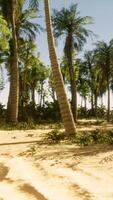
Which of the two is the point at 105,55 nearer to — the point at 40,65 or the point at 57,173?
the point at 40,65

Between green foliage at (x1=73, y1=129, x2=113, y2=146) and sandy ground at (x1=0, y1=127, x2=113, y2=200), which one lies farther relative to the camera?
green foliage at (x1=73, y1=129, x2=113, y2=146)

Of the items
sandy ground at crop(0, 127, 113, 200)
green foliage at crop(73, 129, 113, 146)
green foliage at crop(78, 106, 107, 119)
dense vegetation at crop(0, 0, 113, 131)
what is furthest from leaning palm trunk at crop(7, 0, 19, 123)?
green foliage at crop(78, 106, 107, 119)

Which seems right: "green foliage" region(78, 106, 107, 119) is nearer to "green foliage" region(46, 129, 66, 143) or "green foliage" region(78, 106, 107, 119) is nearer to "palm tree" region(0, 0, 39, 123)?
"palm tree" region(0, 0, 39, 123)

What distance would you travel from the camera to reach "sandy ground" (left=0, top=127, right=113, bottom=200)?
703 centimetres

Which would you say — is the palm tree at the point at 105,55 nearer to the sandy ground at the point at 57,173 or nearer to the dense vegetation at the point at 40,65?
the dense vegetation at the point at 40,65

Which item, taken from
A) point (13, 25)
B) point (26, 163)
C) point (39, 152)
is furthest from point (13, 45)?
point (26, 163)

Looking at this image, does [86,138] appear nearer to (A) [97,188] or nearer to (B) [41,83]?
(A) [97,188]

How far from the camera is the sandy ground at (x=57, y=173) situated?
703 centimetres

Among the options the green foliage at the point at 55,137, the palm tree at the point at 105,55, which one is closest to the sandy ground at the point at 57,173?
the green foliage at the point at 55,137

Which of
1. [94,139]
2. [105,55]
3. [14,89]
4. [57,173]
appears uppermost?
[105,55]

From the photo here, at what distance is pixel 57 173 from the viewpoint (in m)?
8.96

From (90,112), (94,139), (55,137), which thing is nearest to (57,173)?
(94,139)

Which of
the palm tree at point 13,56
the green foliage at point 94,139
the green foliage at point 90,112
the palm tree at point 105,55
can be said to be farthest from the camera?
the green foliage at point 90,112

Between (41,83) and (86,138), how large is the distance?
4388cm
